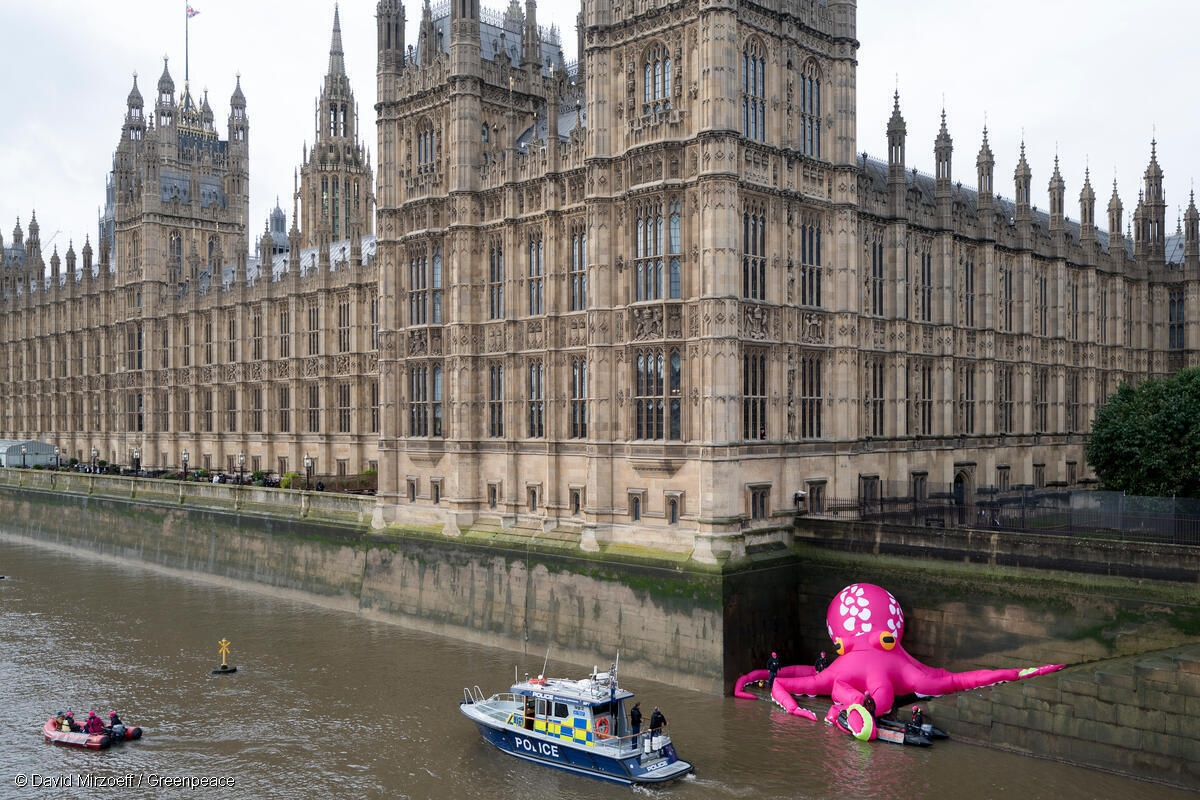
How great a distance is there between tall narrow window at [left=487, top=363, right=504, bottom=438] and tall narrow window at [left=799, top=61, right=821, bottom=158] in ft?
60.6

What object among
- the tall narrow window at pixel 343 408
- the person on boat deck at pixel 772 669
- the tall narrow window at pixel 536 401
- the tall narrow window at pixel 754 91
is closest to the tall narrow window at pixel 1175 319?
the tall narrow window at pixel 754 91

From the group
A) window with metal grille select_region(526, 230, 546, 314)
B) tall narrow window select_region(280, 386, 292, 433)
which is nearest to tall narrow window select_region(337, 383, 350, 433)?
tall narrow window select_region(280, 386, 292, 433)

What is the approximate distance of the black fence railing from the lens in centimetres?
4003

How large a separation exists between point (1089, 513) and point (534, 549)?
24024 millimetres

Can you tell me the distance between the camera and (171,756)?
35625 mm

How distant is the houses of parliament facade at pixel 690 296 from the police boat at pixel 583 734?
956cm

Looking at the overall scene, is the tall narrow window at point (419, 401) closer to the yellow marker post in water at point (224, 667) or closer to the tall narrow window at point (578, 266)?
the tall narrow window at point (578, 266)

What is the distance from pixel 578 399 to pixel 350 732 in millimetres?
18194

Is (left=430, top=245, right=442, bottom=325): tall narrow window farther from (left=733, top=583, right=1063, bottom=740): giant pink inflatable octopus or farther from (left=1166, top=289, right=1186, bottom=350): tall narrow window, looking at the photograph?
(left=1166, top=289, right=1186, bottom=350): tall narrow window

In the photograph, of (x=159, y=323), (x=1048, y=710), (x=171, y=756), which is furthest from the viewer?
(x=159, y=323)

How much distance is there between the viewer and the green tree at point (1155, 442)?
4831cm

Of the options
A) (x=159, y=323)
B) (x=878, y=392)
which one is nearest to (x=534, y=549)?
(x=878, y=392)

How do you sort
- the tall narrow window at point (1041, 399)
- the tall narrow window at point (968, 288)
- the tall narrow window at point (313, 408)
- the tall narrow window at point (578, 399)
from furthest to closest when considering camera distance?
the tall narrow window at point (313, 408), the tall narrow window at point (1041, 399), the tall narrow window at point (968, 288), the tall narrow window at point (578, 399)

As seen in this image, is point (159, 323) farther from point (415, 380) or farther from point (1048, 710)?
point (1048, 710)
